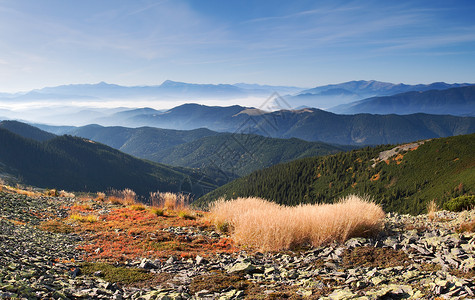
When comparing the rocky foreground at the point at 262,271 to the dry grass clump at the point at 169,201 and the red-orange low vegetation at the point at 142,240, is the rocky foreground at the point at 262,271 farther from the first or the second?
the dry grass clump at the point at 169,201

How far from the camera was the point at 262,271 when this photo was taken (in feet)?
20.4

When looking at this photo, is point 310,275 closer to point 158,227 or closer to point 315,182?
point 158,227

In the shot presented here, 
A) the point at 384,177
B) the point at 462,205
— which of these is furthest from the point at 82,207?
the point at 384,177

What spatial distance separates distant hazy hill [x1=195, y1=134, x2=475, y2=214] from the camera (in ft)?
224

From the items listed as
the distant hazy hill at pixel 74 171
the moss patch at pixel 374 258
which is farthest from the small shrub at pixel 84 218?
the distant hazy hill at pixel 74 171

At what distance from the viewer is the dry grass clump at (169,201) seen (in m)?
14.3

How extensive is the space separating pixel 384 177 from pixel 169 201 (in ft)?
296

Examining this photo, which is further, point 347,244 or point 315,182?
point 315,182

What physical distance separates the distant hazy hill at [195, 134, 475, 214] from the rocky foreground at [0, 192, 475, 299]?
57728mm

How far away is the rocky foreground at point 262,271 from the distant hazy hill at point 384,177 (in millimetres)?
57728

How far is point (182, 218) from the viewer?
39.6ft

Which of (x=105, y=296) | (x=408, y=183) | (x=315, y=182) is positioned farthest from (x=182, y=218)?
(x=315, y=182)

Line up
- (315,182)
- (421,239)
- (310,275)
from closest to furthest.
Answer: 1. (310,275)
2. (421,239)
3. (315,182)

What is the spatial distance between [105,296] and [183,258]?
256cm
